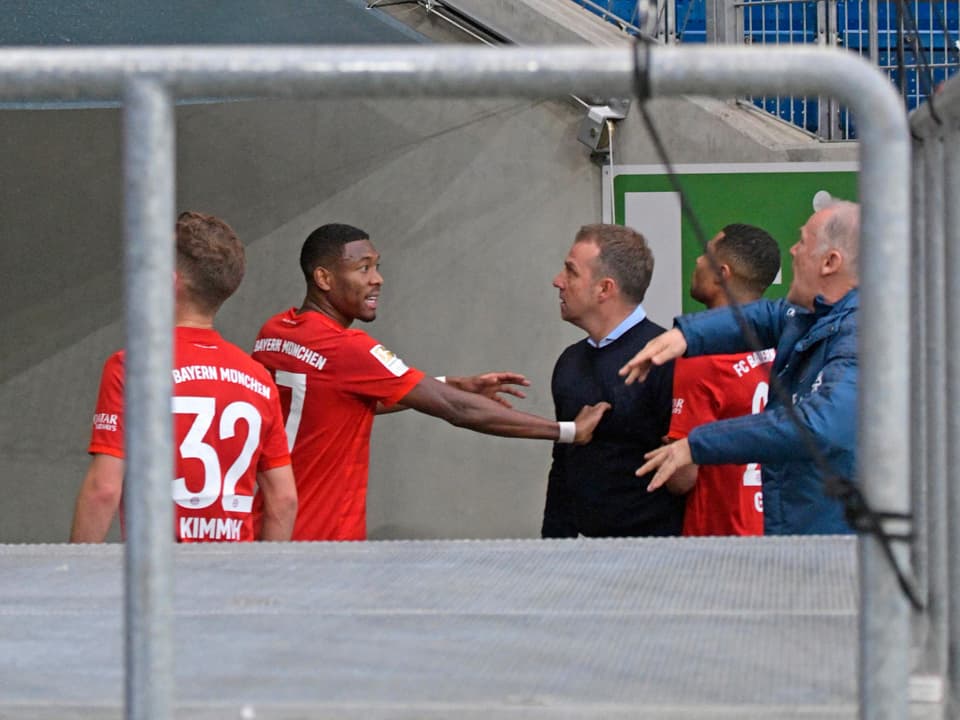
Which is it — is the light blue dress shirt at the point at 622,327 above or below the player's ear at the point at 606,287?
below

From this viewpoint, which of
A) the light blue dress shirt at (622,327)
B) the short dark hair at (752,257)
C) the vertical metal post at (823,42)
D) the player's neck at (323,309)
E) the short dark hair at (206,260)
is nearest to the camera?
the short dark hair at (206,260)

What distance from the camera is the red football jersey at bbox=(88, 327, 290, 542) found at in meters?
3.02

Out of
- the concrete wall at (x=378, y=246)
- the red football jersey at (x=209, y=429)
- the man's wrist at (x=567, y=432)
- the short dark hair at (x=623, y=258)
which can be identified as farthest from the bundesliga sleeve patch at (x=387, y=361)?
the concrete wall at (x=378, y=246)

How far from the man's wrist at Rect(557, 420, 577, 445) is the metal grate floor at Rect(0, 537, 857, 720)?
166 centimetres

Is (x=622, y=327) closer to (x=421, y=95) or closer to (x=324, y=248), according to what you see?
(x=324, y=248)

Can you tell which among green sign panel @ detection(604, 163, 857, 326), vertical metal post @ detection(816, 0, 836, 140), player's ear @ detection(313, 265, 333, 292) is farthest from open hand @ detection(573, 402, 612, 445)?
vertical metal post @ detection(816, 0, 836, 140)

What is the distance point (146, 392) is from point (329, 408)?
2765 mm

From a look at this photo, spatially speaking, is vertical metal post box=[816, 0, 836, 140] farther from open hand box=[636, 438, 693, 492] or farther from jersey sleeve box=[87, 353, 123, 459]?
jersey sleeve box=[87, 353, 123, 459]

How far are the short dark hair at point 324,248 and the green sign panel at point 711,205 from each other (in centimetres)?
242

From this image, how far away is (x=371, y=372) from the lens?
374 cm

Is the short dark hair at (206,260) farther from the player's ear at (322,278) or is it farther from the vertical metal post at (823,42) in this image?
the vertical metal post at (823,42)

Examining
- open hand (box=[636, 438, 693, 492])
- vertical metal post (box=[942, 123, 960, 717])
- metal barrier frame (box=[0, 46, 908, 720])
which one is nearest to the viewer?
metal barrier frame (box=[0, 46, 908, 720])

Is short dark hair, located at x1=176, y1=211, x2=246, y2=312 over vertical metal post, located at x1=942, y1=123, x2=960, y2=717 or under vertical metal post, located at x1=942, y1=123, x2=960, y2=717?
over

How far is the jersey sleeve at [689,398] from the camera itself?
12.3 ft
